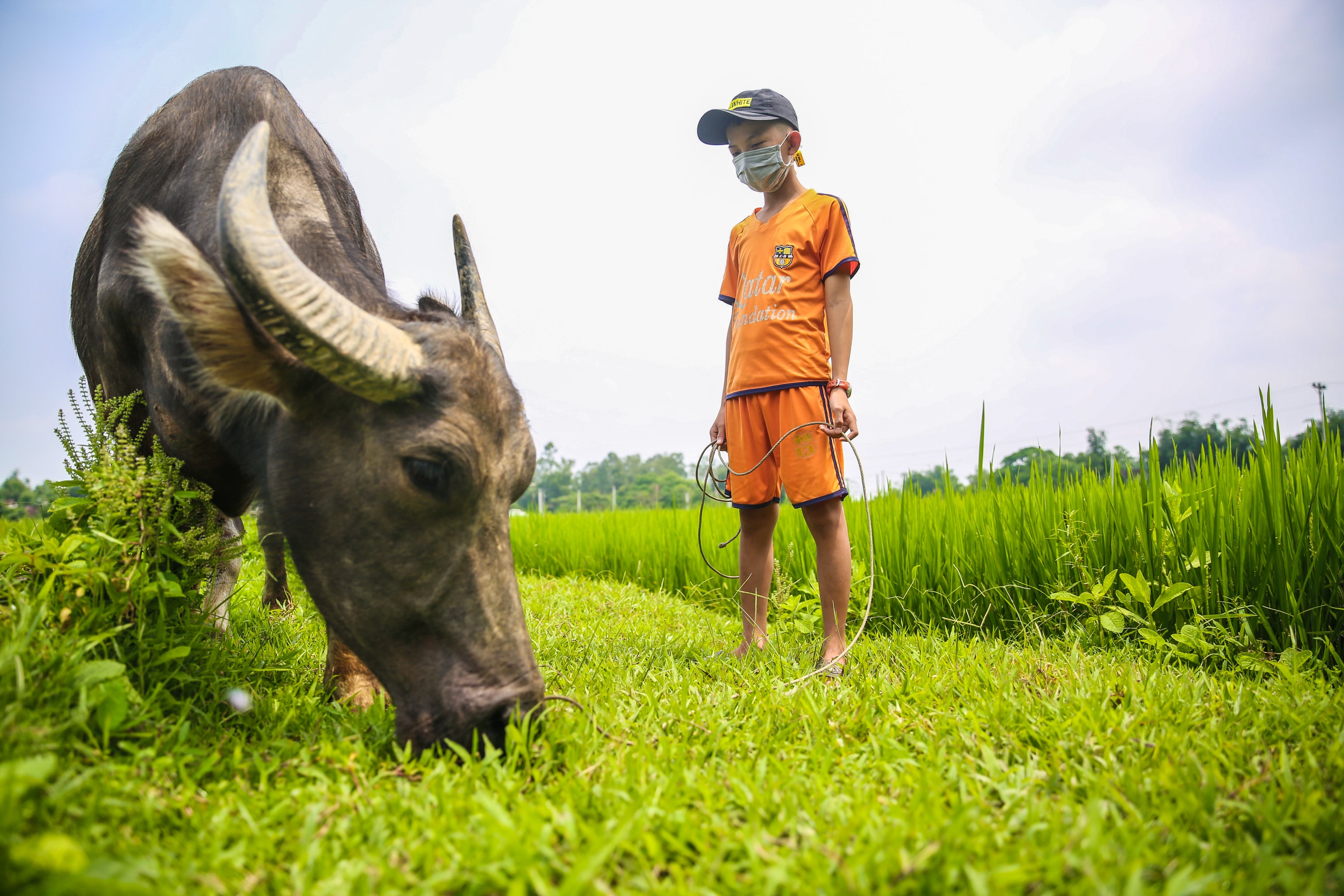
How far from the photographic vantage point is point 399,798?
1.42 meters

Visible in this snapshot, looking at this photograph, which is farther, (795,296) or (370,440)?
(795,296)

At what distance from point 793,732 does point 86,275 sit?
3079mm

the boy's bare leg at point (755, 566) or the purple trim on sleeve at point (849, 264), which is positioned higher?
the purple trim on sleeve at point (849, 264)

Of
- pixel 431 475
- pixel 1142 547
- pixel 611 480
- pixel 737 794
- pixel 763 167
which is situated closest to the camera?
pixel 737 794

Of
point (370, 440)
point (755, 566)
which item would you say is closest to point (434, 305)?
point (370, 440)

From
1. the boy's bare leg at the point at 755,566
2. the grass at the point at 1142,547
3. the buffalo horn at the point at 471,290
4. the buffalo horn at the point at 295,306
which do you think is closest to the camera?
the buffalo horn at the point at 295,306

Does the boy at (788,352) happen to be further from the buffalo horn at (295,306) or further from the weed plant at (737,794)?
the buffalo horn at (295,306)

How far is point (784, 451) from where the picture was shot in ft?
9.11

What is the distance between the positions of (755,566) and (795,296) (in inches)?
45.4

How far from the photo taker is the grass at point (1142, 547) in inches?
102

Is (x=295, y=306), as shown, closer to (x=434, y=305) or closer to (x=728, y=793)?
(x=434, y=305)

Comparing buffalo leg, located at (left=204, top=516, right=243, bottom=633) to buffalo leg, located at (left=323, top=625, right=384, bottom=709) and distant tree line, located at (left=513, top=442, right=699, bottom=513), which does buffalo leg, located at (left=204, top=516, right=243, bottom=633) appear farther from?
distant tree line, located at (left=513, top=442, right=699, bottom=513)

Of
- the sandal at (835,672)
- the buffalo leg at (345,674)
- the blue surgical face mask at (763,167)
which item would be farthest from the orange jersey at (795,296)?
the buffalo leg at (345,674)

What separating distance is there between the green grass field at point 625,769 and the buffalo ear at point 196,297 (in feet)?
1.85
